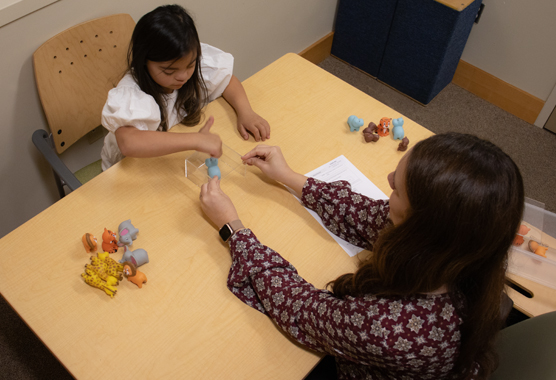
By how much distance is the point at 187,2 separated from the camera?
177 centimetres

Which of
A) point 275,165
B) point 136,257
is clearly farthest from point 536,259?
point 136,257

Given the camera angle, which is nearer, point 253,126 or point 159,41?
point 159,41

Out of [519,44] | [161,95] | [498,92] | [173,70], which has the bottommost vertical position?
[498,92]

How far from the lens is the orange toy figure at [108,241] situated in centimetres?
104

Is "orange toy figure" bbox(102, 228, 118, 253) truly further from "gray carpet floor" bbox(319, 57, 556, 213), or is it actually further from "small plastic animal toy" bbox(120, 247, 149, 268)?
"gray carpet floor" bbox(319, 57, 556, 213)

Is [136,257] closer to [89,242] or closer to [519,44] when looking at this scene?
[89,242]

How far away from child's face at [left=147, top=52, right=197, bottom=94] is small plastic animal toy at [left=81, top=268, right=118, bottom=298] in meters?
0.58

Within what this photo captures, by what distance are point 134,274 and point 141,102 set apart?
0.51m

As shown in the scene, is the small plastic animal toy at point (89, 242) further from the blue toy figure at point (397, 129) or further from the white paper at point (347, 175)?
the blue toy figure at point (397, 129)

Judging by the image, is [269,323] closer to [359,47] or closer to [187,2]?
[187,2]

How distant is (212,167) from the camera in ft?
4.04

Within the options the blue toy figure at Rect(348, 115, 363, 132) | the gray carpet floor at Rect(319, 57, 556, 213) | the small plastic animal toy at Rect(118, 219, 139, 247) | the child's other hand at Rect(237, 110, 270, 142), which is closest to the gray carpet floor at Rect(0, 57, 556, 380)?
the gray carpet floor at Rect(319, 57, 556, 213)

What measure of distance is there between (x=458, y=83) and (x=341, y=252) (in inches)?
87.1

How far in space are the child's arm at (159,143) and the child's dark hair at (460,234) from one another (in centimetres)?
58
